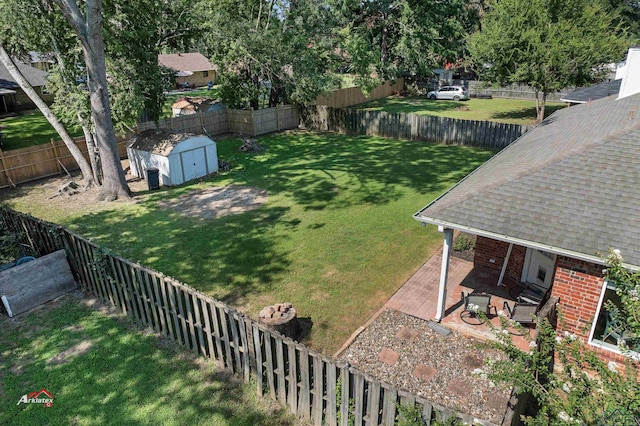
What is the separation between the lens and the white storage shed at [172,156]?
18692mm

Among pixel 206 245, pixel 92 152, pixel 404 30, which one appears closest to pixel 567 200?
pixel 206 245

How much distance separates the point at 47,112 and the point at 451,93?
36903 millimetres

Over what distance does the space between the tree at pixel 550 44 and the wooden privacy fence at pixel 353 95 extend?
13144 mm

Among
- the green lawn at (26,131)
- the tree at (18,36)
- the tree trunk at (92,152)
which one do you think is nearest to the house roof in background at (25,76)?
the green lawn at (26,131)

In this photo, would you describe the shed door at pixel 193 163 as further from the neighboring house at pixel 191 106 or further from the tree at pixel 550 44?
the tree at pixel 550 44

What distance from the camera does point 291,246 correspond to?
13125mm

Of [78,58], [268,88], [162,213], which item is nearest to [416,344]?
[162,213]

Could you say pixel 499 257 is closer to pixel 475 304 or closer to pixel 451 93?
pixel 475 304

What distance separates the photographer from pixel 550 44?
87.1 feet

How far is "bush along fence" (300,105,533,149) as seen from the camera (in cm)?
2431

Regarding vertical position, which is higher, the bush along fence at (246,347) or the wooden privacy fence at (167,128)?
the wooden privacy fence at (167,128)

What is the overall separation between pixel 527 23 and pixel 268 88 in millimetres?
17906

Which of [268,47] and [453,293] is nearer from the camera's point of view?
[453,293]

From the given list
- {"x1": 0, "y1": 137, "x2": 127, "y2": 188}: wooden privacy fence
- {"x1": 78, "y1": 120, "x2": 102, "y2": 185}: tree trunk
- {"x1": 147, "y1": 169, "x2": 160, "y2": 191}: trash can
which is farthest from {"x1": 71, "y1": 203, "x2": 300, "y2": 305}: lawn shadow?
{"x1": 0, "y1": 137, "x2": 127, "y2": 188}: wooden privacy fence
